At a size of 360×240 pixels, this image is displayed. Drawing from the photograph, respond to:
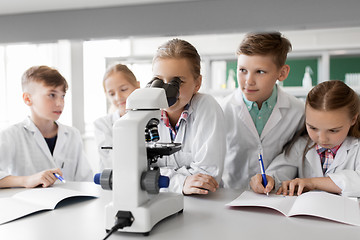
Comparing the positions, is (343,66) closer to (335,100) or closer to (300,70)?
(300,70)

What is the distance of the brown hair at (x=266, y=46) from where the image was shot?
1.37 metres

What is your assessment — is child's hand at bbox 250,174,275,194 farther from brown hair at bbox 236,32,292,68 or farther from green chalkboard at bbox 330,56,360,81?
green chalkboard at bbox 330,56,360,81

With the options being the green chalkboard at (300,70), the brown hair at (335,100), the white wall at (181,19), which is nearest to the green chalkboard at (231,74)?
the green chalkboard at (300,70)

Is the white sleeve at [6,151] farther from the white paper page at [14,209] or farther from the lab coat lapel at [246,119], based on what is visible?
the lab coat lapel at [246,119]

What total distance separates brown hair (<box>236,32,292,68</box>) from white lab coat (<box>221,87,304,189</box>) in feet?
0.61

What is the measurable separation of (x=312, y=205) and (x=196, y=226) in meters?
0.30

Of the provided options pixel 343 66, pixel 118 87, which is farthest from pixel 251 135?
pixel 343 66

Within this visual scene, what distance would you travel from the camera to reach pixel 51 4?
573mm

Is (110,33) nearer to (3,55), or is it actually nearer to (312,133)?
(312,133)

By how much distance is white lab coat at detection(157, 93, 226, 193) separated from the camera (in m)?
1.14

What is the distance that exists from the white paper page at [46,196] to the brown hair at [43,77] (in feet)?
2.80

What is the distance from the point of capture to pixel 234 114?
1.48 m

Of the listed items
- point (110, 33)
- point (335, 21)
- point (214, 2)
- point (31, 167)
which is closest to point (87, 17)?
point (110, 33)

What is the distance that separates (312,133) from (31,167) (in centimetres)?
123
